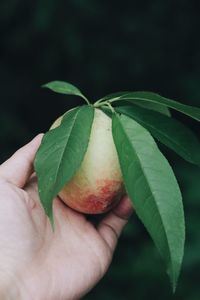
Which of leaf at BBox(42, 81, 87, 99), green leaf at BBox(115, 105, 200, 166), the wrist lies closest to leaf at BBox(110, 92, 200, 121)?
green leaf at BBox(115, 105, 200, 166)

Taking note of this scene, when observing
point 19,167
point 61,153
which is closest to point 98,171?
point 61,153

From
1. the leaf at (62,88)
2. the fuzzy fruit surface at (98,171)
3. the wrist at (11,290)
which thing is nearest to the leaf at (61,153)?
the fuzzy fruit surface at (98,171)

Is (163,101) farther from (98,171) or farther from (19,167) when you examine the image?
(19,167)

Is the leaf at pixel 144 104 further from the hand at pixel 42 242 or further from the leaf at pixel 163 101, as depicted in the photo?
the hand at pixel 42 242

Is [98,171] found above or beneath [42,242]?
above

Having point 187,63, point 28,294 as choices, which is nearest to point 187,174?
point 187,63
